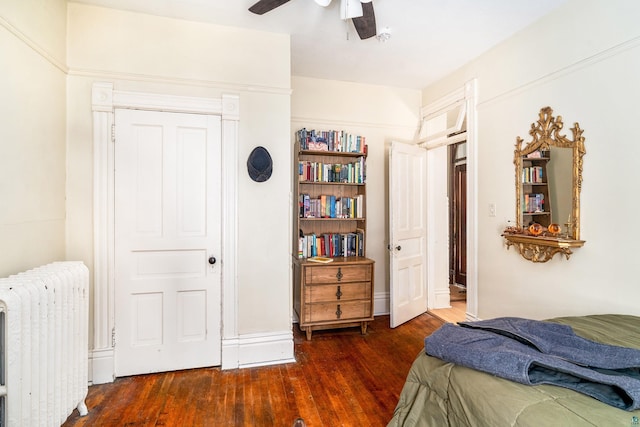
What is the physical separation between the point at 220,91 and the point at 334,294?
2.14m

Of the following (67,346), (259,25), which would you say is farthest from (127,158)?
(259,25)

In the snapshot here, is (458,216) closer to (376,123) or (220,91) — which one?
(376,123)

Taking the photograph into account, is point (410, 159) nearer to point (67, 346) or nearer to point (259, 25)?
point (259, 25)

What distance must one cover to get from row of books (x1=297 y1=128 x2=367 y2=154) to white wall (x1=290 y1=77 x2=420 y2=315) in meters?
0.27

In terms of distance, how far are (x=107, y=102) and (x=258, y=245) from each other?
1560mm

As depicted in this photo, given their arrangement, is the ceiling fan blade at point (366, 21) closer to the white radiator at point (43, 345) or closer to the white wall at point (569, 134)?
the white wall at point (569, 134)

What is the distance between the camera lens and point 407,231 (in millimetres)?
3588

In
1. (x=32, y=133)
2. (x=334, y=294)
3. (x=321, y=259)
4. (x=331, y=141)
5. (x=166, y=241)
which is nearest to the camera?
(x=32, y=133)

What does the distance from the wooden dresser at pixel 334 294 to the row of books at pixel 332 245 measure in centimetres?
20

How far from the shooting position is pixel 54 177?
214 cm

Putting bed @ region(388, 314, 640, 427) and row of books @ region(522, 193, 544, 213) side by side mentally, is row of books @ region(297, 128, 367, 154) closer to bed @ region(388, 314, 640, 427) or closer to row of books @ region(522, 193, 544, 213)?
row of books @ region(522, 193, 544, 213)

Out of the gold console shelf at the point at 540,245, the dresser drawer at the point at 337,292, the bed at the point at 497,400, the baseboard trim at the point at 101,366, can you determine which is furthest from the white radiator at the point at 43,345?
the gold console shelf at the point at 540,245

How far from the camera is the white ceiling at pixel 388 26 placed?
89.9 inches

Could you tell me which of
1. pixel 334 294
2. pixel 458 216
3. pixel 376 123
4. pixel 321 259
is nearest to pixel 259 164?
pixel 321 259
